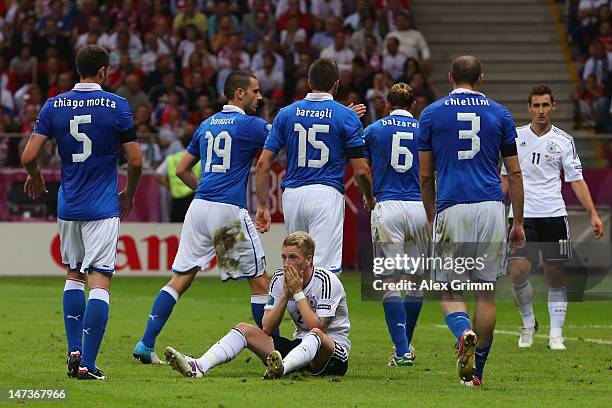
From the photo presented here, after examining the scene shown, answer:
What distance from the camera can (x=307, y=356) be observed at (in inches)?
401

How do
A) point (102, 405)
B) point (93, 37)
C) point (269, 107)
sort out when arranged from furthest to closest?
point (93, 37) < point (269, 107) < point (102, 405)

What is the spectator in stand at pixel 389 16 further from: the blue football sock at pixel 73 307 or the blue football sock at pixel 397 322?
the blue football sock at pixel 73 307

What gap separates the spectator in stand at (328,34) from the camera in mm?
27094

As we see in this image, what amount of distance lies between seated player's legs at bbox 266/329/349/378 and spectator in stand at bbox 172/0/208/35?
17.2 m

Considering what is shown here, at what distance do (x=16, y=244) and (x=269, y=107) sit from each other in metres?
5.07

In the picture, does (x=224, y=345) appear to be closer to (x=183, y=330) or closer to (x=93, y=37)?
(x=183, y=330)

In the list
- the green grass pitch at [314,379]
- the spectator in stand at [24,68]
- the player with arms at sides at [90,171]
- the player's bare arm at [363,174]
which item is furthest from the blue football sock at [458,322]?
the spectator in stand at [24,68]

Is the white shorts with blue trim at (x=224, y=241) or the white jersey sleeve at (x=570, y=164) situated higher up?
the white jersey sleeve at (x=570, y=164)

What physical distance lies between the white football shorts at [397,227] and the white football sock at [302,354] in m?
2.10

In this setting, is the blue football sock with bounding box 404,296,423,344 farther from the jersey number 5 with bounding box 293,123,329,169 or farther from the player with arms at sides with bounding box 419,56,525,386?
the player with arms at sides with bounding box 419,56,525,386

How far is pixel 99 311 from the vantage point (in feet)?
34.0

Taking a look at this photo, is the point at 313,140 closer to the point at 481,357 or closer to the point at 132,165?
the point at 132,165

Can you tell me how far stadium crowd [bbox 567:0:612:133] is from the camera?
26094 mm

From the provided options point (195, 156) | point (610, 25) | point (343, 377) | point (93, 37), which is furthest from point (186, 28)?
point (343, 377)
